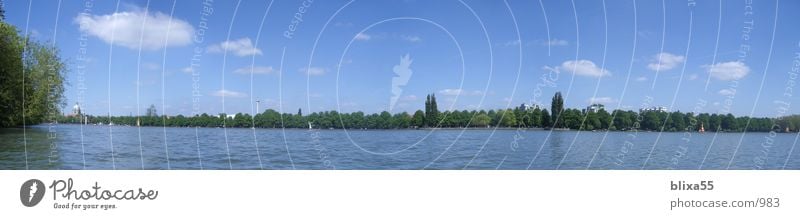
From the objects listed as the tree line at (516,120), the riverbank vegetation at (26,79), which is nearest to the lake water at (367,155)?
the tree line at (516,120)

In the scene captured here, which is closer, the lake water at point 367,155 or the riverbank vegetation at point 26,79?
the lake water at point 367,155

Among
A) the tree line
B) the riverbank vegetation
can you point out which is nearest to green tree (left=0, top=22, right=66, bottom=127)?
the riverbank vegetation

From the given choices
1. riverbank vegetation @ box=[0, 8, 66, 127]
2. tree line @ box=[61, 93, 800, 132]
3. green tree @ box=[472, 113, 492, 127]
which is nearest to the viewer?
tree line @ box=[61, 93, 800, 132]

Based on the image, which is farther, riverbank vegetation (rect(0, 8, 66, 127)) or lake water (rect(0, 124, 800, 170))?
riverbank vegetation (rect(0, 8, 66, 127))

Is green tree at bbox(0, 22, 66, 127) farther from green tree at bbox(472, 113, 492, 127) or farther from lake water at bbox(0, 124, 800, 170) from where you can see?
green tree at bbox(472, 113, 492, 127)

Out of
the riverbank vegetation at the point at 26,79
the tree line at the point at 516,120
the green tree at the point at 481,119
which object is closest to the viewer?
the tree line at the point at 516,120

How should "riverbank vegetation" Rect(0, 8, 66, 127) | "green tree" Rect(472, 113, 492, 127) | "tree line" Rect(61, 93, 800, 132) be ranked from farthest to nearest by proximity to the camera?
1. "riverbank vegetation" Rect(0, 8, 66, 127)
2. "green tree" Rect(472, 113, 492, 127)
3. "tree line" Rect(61, 93, 800, 132)

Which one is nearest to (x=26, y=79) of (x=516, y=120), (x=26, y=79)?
(x=26, y=79)

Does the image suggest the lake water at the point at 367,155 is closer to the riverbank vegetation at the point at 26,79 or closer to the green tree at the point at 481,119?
the green tree at the point at 481,119

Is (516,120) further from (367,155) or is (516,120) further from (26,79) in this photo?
(26,79)

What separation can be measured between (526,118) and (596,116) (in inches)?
86.8

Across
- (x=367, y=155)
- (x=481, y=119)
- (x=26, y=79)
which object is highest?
(x=26, y=79)

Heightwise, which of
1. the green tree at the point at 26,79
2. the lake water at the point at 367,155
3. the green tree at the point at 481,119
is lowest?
the lake water at the point at 367,155
